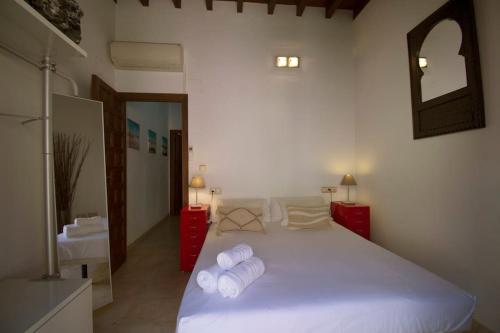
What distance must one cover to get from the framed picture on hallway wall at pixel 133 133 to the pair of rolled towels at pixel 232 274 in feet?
9.03

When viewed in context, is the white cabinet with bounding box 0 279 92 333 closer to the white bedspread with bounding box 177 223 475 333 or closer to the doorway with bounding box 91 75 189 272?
the white bedspread with bounding box 177 223 475 333

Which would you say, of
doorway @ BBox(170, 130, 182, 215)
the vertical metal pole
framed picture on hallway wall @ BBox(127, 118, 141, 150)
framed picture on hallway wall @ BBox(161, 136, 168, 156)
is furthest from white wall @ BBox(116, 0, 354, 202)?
doorway @ BBox(170, 130, 182, 215)

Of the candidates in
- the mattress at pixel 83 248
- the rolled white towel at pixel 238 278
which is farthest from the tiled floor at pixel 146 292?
the rolled white towel at pixel 238 278

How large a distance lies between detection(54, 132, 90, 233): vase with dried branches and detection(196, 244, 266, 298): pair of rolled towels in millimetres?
1218

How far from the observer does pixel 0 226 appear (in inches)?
51.6

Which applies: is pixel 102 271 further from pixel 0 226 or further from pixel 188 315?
pixel 188 315

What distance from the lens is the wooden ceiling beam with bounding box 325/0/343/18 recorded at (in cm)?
303

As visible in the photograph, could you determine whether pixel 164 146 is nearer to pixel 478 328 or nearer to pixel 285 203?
pixel 285 203

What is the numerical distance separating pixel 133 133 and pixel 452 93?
3935mm

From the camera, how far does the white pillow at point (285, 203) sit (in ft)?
9.71

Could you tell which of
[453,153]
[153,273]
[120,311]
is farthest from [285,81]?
[120,311]

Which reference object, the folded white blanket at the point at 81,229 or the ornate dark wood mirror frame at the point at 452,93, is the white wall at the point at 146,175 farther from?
the ornate dark wood mirror frame at the point at 452,93

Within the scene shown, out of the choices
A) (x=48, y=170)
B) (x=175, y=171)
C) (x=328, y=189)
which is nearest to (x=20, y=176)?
(x=48, y=170)

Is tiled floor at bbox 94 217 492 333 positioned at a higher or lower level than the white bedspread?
lower
